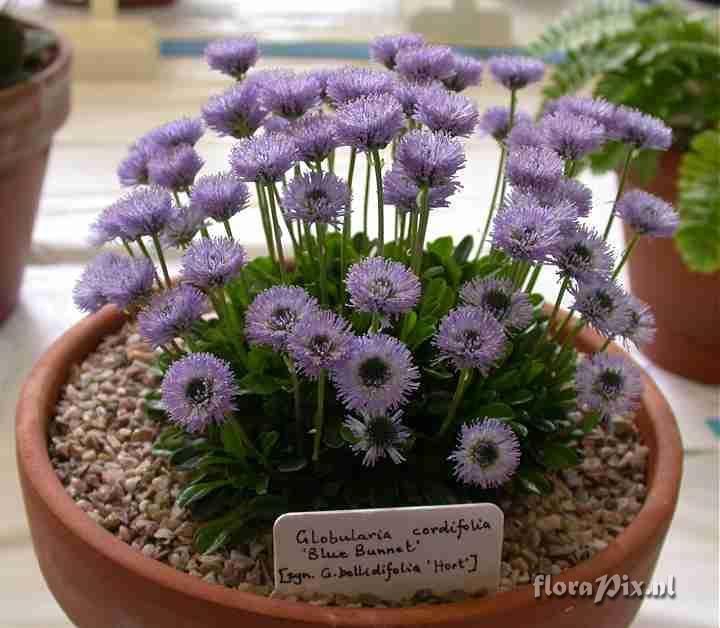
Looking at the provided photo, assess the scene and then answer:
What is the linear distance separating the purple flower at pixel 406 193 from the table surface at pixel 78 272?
42 cm

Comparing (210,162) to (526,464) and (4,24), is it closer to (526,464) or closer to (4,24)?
(4,24)

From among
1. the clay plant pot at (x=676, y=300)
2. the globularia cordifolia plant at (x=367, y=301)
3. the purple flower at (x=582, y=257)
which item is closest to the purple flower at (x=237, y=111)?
the globularia cordifolia plant at (x=367, y=301)

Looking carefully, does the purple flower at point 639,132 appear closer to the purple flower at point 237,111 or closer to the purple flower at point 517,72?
the purple flower at point 517,72

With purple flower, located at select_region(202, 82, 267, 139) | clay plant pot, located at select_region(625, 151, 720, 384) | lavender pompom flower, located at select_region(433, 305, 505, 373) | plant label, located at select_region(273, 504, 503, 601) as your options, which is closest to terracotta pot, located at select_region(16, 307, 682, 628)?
plant label, located at select_region(273, 504, 503, 601)

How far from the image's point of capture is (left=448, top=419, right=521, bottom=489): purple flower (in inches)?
22.2

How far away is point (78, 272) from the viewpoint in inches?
50.0

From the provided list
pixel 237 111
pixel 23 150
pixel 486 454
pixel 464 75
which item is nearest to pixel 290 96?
pixel 237 111

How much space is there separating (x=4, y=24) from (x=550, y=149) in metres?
0.70

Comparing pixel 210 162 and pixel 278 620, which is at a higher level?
pixel 278 620

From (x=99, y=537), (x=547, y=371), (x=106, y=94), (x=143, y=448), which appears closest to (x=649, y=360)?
(x=547, y=371)

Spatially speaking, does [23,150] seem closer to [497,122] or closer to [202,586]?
[497,122]

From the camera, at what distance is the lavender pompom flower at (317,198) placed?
551 millimetres

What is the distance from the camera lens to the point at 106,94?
1.73 meters

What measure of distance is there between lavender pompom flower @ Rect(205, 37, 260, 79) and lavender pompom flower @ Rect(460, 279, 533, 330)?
22cm
